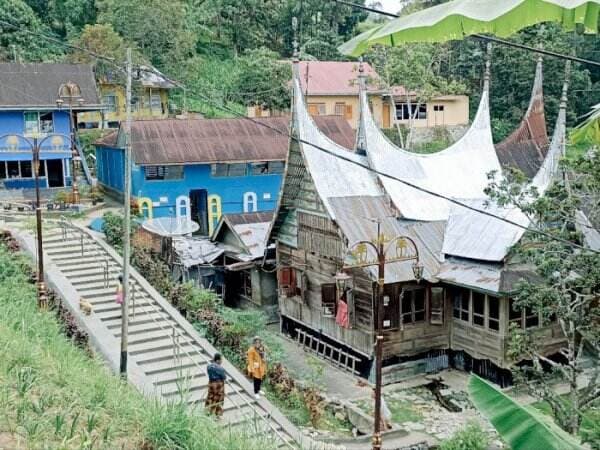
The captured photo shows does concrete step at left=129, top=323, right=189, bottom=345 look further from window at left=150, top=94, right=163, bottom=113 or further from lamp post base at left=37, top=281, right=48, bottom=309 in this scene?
window at left=150, top=94, right=163, bottom=113

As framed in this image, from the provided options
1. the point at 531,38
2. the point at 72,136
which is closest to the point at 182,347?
the point at 72,136

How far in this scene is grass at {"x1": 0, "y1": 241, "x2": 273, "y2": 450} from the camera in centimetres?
651

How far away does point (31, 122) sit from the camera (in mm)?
29016

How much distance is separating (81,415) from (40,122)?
79.3 feet

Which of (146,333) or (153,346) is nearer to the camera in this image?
(153,346)

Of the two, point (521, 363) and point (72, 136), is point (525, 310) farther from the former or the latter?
point (72, 136)

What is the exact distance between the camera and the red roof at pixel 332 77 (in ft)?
132

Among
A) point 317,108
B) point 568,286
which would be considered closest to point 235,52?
point 317,108

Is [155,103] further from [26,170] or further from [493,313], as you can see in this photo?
[493,313]

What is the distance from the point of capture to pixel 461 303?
655 inches

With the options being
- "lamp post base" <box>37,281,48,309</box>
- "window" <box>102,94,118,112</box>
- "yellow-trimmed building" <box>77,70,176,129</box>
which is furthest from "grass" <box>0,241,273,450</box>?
"window" <box>102,94,118,112</box>

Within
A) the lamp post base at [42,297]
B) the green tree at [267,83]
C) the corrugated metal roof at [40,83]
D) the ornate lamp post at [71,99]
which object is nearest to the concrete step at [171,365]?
the lamp post base at [42,297]

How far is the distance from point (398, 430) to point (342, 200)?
6.19 m

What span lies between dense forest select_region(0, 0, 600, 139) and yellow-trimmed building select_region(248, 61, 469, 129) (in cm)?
160
